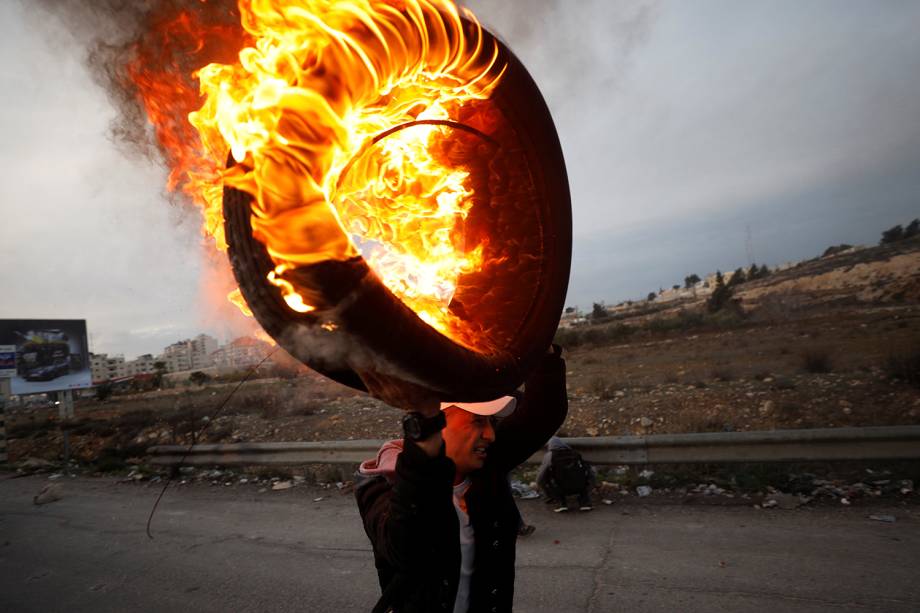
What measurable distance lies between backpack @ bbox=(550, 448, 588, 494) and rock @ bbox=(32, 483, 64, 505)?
7972mm

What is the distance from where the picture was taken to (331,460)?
24.7 feet

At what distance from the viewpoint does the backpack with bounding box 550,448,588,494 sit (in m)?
5.48

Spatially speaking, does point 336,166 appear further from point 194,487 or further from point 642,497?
point 194,487

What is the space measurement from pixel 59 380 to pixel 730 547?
73.9 ft

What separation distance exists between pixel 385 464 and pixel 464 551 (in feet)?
1.47

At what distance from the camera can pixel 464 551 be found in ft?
6.81

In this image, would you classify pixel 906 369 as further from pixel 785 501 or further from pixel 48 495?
pixel 48 495

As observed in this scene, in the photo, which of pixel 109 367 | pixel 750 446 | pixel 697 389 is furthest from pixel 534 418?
pixel 109 367

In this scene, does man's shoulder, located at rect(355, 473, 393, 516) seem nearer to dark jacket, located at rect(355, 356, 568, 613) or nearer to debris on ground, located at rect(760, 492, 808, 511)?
dark jacket, located at rect(355, 356, 568, 613)

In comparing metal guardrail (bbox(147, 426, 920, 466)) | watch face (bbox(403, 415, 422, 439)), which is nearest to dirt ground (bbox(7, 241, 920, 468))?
watch face (bbox(403, 415, 422, 439))

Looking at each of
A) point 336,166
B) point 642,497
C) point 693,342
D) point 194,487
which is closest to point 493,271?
point 336,166

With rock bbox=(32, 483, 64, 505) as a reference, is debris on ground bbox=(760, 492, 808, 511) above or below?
below

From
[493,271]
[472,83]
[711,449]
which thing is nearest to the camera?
[472,83]

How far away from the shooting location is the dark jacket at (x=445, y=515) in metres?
1.61
